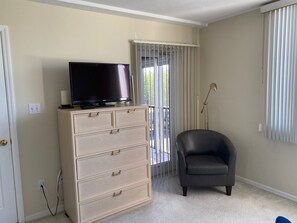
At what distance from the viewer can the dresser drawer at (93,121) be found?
2.34 metres

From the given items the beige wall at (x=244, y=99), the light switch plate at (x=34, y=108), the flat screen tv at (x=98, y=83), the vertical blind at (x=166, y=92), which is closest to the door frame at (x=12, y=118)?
the light switch plate at (x=34, y=108)

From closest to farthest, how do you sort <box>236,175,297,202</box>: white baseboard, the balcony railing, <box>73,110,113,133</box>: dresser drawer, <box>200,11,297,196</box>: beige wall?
<box>73,110,113,133</box>: dresser drawer → <box>236,175,297,202</box>: white baseboard → <box>200,11,297,196</box>: beige wall → the balcony railing

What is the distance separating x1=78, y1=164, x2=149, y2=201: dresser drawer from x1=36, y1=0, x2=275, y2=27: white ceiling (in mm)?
1978

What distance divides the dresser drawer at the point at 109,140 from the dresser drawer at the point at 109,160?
72 millimetres

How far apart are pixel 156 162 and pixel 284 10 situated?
2.67 m

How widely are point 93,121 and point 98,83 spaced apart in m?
0.49

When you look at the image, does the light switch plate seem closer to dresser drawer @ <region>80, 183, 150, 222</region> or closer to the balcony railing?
dresser drawer @ <region>80, 183, 150, 222</region>

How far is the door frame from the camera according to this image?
2.38 metres

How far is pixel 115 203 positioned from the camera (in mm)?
2654

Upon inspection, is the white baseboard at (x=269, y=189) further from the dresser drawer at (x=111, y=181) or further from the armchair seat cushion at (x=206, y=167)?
the dresser drawer at (x=111, y=181)

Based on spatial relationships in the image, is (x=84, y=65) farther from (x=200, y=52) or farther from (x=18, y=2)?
(x=200, y=52)

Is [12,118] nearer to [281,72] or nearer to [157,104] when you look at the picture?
[157,104]

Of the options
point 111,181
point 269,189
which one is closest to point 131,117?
point 111,181

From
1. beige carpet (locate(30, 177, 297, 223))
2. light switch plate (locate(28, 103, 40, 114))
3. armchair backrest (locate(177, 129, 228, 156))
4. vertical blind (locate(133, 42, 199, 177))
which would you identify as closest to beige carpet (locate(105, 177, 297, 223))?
beige carpet (locate(30, 177, 297, 223))
